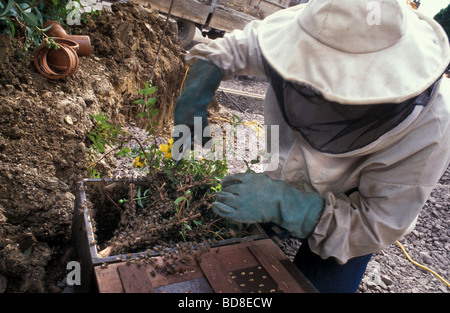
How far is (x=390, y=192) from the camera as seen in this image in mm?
1496

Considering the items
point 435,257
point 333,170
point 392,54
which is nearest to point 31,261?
point 333,170

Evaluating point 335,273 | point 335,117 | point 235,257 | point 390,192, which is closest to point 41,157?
point 235,257

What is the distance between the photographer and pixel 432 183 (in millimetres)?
1474

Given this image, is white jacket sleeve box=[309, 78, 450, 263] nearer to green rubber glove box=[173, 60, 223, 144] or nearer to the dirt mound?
green rubber glove box=[173, 60, 223, 144]

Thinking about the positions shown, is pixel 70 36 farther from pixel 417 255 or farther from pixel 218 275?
pixel 417 255

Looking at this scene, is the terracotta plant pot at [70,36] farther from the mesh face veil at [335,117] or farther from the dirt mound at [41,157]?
the mesh face veil at [335,117]

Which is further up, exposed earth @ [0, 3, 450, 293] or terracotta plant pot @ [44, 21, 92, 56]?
terracotta plant pot @ [44, 21, 92, 56]

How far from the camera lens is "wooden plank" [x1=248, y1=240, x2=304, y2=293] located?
1.46m

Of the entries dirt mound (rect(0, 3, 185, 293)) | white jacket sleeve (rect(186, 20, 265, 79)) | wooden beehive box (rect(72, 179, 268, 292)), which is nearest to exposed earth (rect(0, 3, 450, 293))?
dirt mound (rect(0, 3, 185, 293))

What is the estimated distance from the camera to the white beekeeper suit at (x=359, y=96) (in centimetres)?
116

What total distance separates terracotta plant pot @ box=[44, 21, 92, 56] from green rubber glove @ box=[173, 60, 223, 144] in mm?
1916

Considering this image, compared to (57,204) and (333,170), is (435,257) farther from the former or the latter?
(57,204)

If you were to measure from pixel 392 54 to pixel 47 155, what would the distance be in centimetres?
219

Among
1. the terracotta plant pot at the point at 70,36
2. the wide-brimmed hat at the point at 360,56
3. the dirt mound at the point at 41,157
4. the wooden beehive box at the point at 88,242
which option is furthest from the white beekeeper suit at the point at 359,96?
the terracotta plant pot at the point at 70,36
